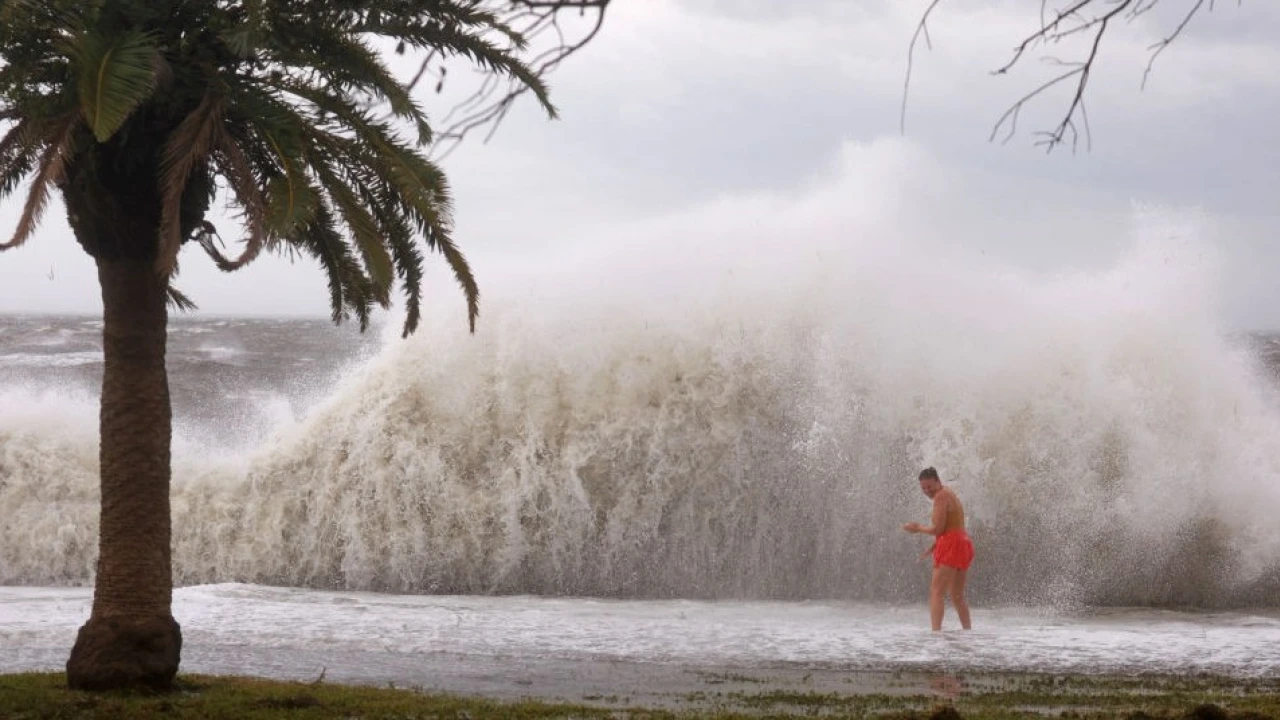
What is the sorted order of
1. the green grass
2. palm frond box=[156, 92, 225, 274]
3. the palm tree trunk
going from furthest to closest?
the palm tree trunk → palm frond box=[156, 92, 225, 274] → the green grass

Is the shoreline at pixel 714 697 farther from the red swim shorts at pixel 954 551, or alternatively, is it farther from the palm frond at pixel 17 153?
the palm frond at pixel 17 153

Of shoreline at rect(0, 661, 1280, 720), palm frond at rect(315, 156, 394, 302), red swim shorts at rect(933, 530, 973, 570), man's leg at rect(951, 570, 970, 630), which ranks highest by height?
palm frond at rect(315, 156, 394, 302)

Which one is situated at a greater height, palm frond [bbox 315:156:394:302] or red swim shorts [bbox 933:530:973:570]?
palm frond [bbox 315:156:394:302]

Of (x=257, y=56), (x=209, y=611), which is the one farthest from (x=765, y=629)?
(x=257, y=56)

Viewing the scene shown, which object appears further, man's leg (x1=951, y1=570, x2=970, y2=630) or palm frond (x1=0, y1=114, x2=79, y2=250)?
man's leg (x1=951, y1=570, x2=970, y2=630)

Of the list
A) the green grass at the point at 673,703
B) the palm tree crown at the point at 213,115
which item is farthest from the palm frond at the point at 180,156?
the green grass at the point at 673,703

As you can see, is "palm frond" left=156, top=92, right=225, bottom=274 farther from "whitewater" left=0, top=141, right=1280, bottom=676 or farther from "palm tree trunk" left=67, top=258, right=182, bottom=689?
"whitewater" left=0, top=141, right=1280, bottom=676

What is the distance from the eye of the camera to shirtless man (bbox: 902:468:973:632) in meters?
12.8

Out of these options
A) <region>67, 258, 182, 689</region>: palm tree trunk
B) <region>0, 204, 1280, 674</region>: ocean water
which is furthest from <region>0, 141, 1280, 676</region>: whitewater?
<region>67, 258, 182, 689</region>: palm tree trunk

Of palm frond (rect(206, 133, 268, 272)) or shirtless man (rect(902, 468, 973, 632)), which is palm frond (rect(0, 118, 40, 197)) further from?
→ shirtless man (rect(902, 468, 973, 632))

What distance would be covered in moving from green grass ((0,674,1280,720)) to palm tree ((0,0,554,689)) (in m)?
0.51

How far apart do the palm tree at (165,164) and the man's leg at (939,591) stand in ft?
18.5

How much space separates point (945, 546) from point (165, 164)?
7.68 meters

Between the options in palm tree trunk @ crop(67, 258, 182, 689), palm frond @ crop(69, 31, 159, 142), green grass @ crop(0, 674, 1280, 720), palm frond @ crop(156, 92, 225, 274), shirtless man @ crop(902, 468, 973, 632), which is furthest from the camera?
shirtless man @ crop(902, 468, 973, 632)
